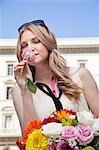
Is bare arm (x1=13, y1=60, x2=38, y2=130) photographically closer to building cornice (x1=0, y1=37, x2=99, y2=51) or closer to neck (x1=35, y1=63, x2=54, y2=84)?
neck (x1=35, y1=63, x2=54, y2=84)

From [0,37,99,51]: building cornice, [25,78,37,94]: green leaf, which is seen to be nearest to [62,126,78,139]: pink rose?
[25,78,37,94]: green leaf

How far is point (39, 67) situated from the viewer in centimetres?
155

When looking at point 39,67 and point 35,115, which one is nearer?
point 35,115

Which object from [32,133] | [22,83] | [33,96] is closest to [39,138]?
[32,133]

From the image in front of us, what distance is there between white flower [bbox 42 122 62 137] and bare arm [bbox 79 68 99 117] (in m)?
0.32

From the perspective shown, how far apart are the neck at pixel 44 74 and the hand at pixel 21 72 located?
16cm

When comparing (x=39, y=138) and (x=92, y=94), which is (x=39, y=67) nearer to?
(x=92, y=94)

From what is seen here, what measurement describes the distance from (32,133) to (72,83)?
0.33 m

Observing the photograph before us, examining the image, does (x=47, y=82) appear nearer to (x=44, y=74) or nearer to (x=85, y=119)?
(x=44, y=74)

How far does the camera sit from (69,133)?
1204mm

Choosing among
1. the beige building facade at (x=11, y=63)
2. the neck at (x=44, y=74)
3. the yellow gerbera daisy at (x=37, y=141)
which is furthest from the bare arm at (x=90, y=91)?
the beige building facade at (x=11, y=63)

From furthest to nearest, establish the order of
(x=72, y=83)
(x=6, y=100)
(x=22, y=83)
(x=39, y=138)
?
(x=6, y=100) → (x=72, y=83) → (x=22, y=83) → (x=39, y=138)

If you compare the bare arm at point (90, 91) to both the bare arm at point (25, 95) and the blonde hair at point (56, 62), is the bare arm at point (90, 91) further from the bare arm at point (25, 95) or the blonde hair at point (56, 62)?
the bare arm at point (25, 95)

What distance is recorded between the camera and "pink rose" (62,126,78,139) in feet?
3.94
